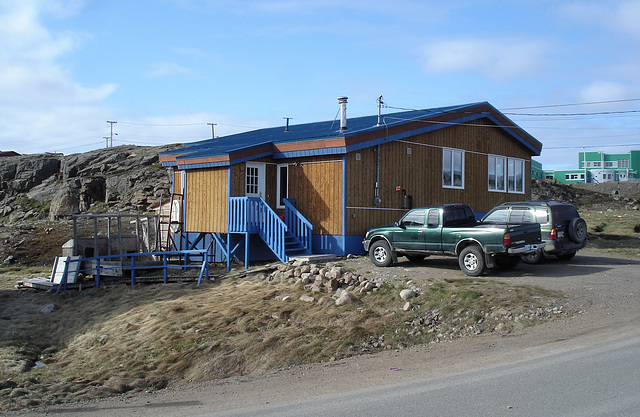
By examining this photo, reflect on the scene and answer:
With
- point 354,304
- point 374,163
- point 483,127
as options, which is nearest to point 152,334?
point 354,304

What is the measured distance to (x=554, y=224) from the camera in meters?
16.4

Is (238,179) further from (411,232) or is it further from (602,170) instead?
(602,170)

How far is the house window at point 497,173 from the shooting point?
25.6m

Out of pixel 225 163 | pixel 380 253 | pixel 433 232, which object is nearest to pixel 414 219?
pixel 433 232

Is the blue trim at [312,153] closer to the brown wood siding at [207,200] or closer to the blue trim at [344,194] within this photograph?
the blue trim at [344,194]

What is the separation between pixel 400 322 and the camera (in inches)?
439

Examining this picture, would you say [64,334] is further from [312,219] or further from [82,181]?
[82,181]

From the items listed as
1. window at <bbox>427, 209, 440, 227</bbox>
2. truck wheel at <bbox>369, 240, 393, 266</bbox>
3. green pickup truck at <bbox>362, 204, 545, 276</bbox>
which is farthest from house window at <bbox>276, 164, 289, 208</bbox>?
window at <bbox>427, 209, 440, 227</bbox>

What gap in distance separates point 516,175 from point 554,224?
11456mm

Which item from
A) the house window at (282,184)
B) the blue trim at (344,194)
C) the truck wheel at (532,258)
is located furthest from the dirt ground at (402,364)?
the house window at (282,184)

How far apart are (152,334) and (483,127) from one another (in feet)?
57.8

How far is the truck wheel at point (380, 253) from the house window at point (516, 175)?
12.5 metres

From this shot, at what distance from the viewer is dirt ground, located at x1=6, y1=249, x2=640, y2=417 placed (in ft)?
25.5

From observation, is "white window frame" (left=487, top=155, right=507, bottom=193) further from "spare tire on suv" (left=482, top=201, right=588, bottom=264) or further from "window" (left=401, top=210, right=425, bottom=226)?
"window" (left=401, top=210, right=425, bottom=226)
